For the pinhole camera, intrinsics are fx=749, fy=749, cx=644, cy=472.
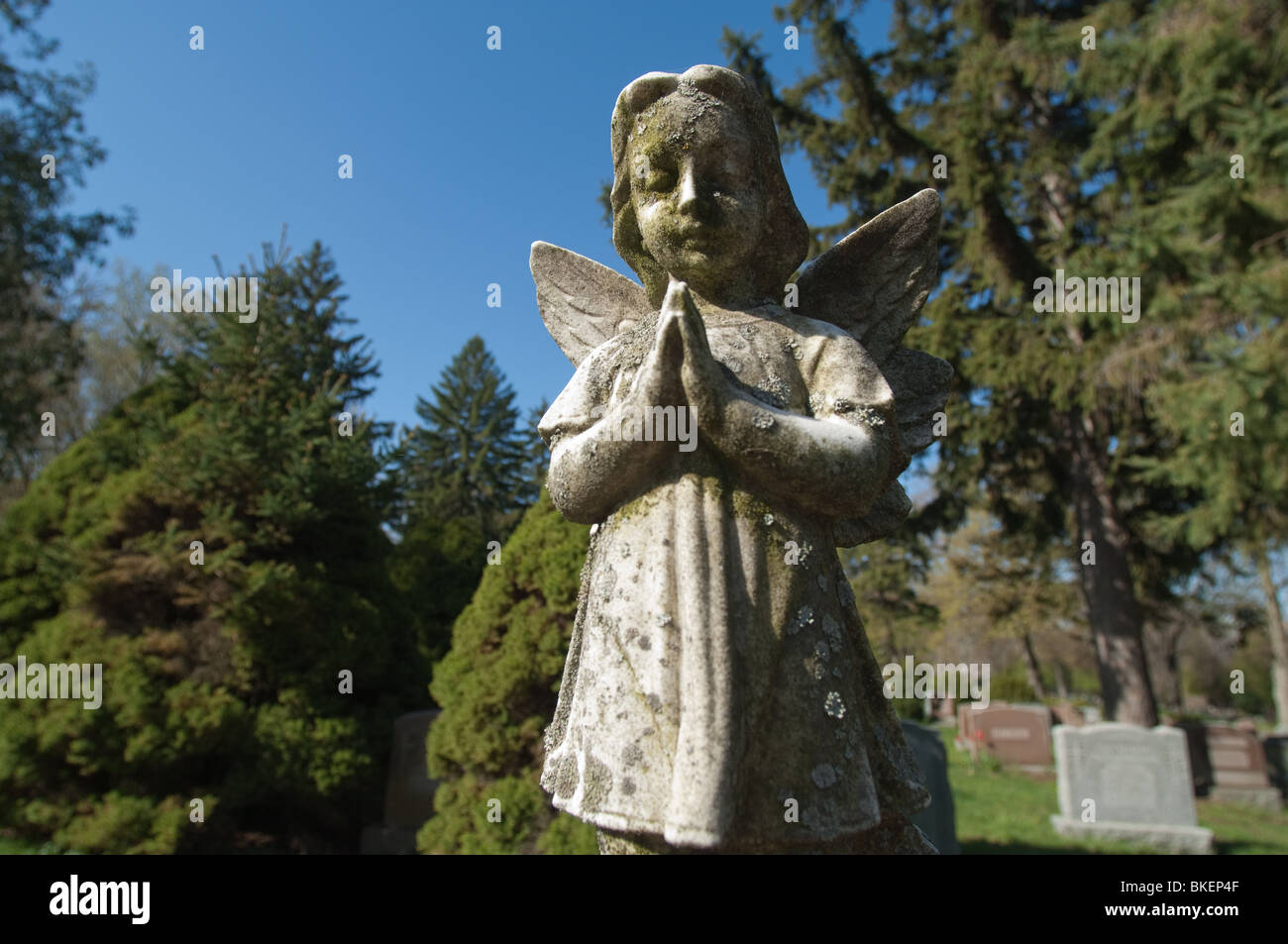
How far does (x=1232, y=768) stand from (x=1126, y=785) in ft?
18.0

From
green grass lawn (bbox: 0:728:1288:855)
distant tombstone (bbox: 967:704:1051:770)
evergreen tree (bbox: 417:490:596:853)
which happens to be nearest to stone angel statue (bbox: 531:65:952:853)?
evergreen tree (bbox: 417:490:596:853)

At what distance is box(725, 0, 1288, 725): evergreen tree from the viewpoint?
30.0ft

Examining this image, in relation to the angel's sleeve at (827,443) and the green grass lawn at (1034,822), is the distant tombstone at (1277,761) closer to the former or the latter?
the green grass lawn at (1034,822)

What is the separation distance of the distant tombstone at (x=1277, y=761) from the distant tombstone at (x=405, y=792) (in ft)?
51.0

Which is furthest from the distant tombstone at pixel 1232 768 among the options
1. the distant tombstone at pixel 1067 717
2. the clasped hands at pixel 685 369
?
the clasped hands at pixel 685 369

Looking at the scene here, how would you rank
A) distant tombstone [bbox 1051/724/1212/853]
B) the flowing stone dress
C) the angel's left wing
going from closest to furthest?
the flowing stone dress → the angel's left wing → distant tombstone [bbox 1051/724/1212/853]

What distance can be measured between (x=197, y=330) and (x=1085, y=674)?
189ft

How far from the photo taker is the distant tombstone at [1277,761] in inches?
562

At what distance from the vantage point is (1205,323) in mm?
9555

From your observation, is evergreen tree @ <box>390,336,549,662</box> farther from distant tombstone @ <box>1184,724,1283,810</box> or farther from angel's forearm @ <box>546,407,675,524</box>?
distant tombstone @ <box>1184,724,1283,810</box>

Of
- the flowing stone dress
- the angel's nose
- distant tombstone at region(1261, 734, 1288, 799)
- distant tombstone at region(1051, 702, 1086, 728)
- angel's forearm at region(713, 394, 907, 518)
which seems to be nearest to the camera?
the flowing stone dress

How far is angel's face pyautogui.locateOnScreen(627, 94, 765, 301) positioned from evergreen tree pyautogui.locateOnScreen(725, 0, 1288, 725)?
27.1ft

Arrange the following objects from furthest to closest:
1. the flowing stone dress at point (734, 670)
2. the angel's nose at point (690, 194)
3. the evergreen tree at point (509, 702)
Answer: the evergreen tree at point (509, 702) → the angel's nose at point (690, 194) → the flowing stone dress at point (734, 670)

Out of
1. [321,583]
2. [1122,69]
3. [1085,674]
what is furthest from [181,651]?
[1085,674]
